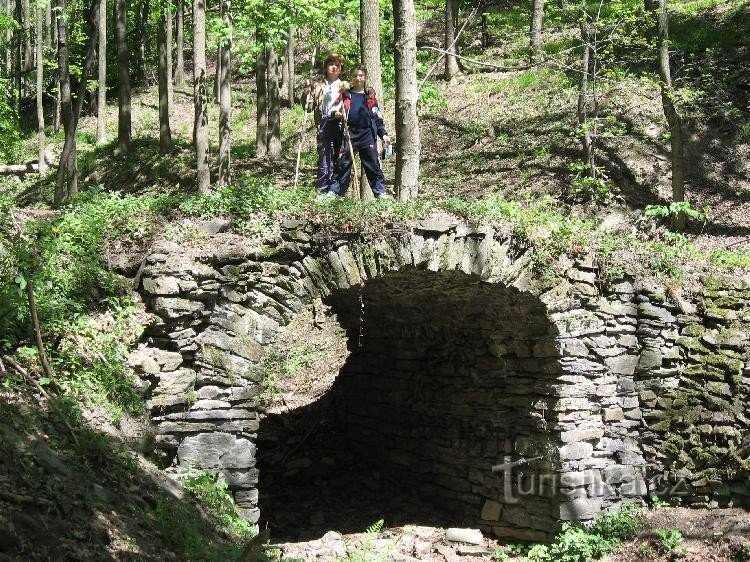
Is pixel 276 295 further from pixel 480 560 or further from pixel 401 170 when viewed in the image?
pixel 480 560

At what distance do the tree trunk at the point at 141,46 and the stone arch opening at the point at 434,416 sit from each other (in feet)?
74.2

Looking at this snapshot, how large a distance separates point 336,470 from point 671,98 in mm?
7791

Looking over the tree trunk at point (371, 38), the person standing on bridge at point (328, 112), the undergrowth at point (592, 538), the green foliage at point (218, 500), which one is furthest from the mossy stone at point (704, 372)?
the green foliage at point (218, 500)

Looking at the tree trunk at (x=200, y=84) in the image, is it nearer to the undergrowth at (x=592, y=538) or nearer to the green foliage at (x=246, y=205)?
the green foliage at (x=246, y=205)

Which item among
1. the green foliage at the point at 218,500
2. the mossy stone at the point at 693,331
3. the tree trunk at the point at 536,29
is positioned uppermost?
the tree trunk at the point at 536,29

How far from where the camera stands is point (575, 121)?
57.5ft

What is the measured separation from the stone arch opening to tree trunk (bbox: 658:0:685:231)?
5.59m

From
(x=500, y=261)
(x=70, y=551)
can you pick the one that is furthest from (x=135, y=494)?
(x=500, y=261)

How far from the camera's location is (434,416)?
10164 millimetres

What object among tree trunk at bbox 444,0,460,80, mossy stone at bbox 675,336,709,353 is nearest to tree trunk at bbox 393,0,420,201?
mossy stone at bbox 675,336,709,353

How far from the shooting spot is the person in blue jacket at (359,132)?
8.45 metres

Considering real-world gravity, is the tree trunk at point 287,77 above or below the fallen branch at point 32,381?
above

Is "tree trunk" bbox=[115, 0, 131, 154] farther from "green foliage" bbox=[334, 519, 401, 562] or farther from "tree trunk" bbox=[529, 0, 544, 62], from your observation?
"green foliage" bbox=[334, 519, 401, 562]

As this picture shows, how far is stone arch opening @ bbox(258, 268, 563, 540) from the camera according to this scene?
8.54m
